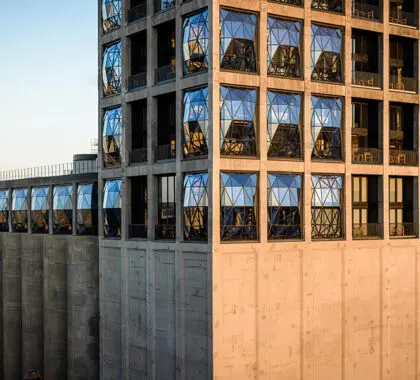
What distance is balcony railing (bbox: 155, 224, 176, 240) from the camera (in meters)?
38.8

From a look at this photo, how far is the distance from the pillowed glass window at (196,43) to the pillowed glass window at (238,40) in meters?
0.82

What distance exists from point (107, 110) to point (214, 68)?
34.9 feet

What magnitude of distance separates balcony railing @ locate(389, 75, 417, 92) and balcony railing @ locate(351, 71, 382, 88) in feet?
3.63

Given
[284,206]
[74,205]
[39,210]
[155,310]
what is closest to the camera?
[284,206]

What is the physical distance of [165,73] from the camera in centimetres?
3947

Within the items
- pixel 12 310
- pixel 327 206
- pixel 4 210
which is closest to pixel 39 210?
pixel 4 210

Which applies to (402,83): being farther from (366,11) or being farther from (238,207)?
(238,207)

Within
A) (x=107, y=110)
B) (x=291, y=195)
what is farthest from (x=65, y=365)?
(x=291, y=195)

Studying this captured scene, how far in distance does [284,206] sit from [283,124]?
4319mm

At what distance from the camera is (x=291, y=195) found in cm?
3809

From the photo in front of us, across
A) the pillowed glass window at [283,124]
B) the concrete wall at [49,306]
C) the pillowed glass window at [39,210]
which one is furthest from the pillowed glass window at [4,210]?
the pillowed glass window at [283,124]

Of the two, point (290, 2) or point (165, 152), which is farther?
point (165, 152)

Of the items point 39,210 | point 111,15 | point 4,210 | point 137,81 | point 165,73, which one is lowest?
point 4,210

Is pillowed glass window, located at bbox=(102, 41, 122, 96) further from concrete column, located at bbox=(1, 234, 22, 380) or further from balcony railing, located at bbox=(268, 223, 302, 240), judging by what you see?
concrete column, located at bbox=(1, 234, 22, 380)
